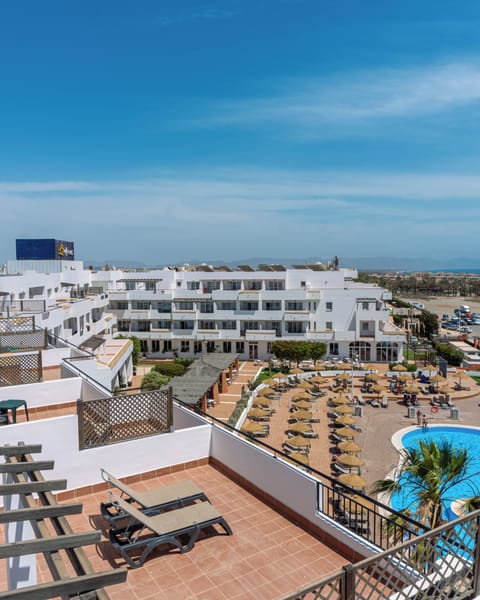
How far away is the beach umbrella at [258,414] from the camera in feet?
83.4

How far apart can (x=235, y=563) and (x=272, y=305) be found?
126 feet

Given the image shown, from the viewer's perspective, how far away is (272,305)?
145 ft

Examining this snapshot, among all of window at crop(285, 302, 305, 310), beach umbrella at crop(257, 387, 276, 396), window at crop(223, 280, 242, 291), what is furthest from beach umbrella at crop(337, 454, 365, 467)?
window at crop(223, 280, 242, 291)

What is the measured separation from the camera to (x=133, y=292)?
150 ft

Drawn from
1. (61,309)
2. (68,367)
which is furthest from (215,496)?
(61,309)

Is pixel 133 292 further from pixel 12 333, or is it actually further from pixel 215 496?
pixel 215 496

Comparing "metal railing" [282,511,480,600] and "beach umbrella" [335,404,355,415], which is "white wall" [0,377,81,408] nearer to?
"metal railing" [282,511,480,600]

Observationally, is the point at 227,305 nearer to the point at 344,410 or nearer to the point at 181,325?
the point at 181,325

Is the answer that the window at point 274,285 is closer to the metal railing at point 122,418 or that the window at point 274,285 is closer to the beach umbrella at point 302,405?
the beach umbrella at point 302,405

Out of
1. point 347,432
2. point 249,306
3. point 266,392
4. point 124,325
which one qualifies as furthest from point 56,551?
point 124,325

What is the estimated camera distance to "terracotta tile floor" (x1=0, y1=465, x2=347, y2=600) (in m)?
5.60

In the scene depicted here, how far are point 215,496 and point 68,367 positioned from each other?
22.7 ft

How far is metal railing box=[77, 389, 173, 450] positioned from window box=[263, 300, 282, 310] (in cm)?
3508

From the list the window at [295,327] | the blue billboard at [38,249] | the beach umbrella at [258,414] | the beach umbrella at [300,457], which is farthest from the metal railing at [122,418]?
the blue billboard at [38,249]
